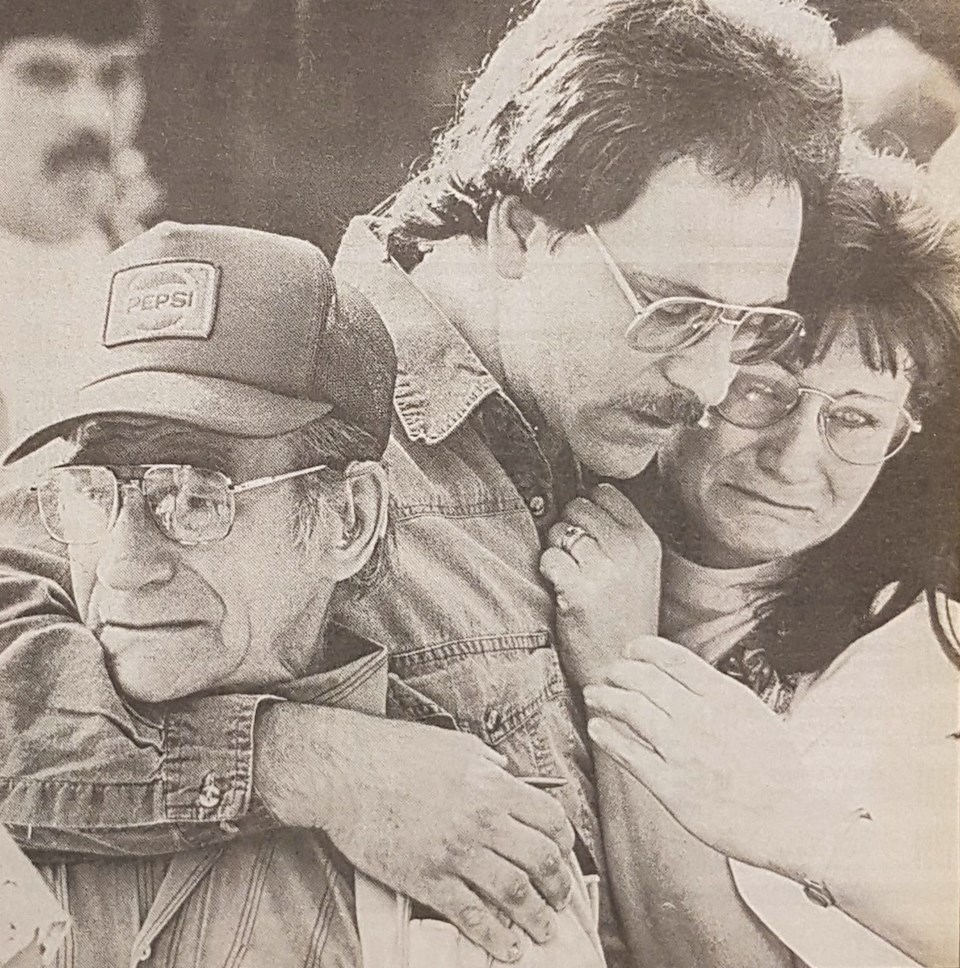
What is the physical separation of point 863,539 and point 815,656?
0.70 feet

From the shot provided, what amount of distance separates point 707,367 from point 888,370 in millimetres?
312

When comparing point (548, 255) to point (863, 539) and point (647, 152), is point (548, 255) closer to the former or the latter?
point (647, 152)

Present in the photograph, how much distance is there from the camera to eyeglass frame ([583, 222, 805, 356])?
1771mm

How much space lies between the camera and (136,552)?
1.74 metres

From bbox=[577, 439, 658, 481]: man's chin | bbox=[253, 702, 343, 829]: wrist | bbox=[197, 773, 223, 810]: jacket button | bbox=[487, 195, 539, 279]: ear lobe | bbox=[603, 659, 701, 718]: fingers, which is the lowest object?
bbox=[197, 773, 223, 810]: jacket button

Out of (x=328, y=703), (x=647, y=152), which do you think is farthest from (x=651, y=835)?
(x=647, y=152)

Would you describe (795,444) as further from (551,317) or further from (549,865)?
(549,865)

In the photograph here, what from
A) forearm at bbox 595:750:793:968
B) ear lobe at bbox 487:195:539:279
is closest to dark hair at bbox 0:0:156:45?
ear lobe at bbox 487:195:539:279

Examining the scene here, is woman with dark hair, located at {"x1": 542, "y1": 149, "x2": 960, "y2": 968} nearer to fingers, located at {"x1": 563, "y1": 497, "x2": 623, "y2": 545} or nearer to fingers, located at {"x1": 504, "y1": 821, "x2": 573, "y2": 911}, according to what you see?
fingers, located at {"x1": 563, "y1": 497, "x2": 623, "y2": 545}

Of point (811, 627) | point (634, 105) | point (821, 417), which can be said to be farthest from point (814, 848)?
point (634, 105)

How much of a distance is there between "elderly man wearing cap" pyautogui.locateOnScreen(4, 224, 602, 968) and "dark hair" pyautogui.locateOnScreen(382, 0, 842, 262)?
1.17 feet

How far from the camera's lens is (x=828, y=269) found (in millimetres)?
1780

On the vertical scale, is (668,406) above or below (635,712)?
above

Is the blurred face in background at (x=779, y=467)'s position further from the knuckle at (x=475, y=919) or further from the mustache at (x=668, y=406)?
the knuckle at (x=475, y=919)
